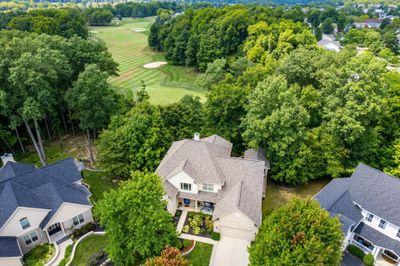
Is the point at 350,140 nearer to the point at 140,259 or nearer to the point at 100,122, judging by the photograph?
the point at 140,259

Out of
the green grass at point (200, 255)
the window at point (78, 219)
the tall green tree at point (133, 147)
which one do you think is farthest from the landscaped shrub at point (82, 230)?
the green grass at point (200, 255)

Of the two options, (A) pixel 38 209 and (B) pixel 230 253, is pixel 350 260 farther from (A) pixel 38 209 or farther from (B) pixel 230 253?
(A) pixel 38 209

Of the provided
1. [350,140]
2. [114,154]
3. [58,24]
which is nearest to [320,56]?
[350,140]

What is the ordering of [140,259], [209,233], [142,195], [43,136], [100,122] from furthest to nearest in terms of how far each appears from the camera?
[43,136] < [100,122] < [209,233] < [140,259] < [142,195]

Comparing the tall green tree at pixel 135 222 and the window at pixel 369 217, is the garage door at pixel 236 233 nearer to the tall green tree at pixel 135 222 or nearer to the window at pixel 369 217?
the tall green tree at pixel 135 222

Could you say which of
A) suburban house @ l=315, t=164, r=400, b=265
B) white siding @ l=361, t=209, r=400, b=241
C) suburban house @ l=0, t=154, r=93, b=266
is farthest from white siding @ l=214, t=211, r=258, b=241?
suburban house @ l=0, t=154, r=93, b=266

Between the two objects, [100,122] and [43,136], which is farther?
[43,136]
